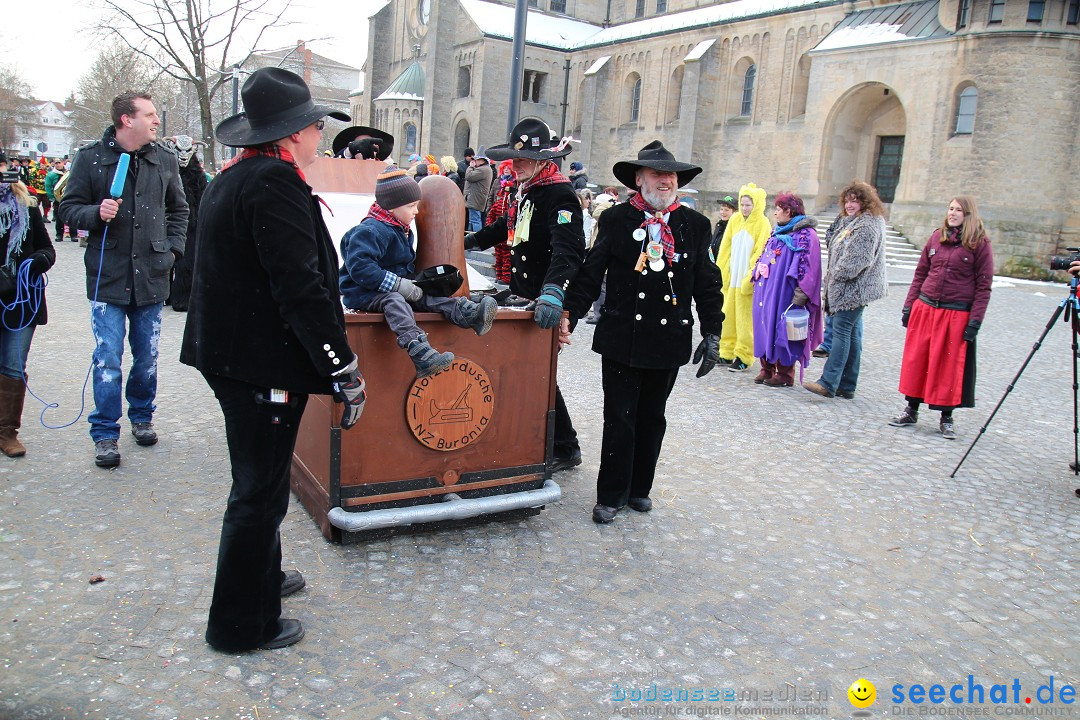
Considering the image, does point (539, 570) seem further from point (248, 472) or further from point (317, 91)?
point (317, 91)

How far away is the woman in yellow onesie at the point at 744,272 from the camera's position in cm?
905

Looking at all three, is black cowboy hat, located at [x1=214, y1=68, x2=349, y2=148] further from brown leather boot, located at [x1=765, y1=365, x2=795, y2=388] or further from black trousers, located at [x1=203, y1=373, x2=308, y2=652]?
brown leather boot, located at [x1=765, y1=365, x2=795, y2=388]

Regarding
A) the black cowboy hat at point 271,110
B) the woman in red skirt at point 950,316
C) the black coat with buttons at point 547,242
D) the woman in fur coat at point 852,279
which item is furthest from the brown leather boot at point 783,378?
the black cowboy hat at point 271,110

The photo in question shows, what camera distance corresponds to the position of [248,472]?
2936 millimetres

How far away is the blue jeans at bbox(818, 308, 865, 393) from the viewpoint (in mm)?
7910

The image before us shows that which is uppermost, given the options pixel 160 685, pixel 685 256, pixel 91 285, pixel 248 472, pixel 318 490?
pixel 685 256

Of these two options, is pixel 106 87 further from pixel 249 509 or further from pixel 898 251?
pixel 249 509

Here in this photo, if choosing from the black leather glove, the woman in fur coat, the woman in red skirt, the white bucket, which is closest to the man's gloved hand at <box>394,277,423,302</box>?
the black leather glove

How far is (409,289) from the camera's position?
3.80 meters

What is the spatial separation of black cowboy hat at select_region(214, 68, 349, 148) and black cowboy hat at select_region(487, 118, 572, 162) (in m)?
1.77

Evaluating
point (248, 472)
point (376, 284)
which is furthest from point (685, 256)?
point (248, 472)

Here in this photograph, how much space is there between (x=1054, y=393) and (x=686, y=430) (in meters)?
4.91

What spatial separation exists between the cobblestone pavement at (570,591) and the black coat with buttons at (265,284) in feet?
3.48

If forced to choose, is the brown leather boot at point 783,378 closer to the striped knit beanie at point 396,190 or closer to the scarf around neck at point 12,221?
the striped knit beanie at point 396,190
